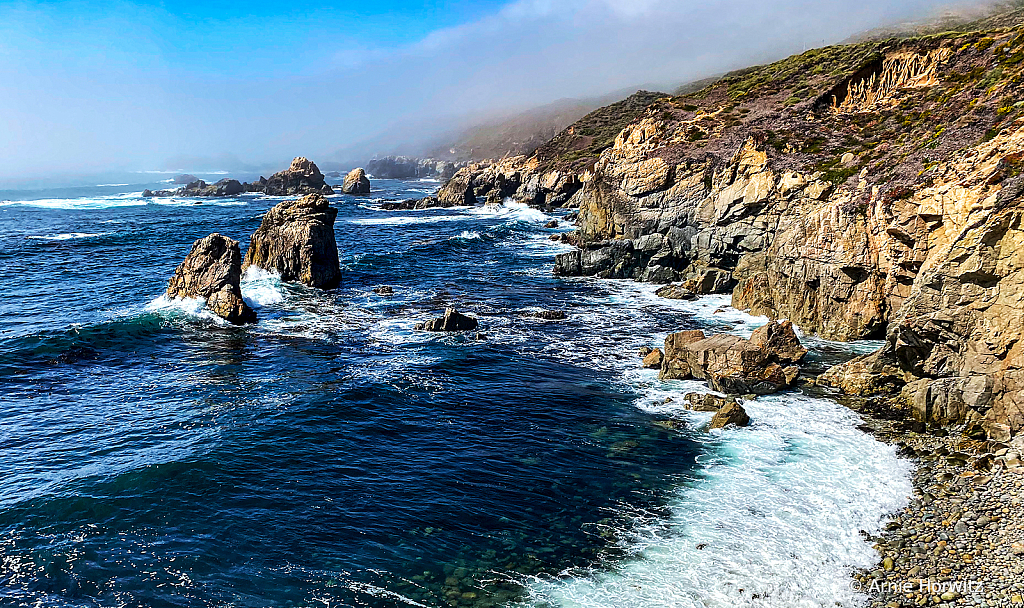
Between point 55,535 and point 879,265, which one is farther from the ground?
point 879,265

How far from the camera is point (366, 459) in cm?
2731

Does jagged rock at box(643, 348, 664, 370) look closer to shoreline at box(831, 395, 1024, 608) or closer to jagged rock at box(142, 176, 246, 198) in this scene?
shoreline at box(831, 395, 1024, 608)

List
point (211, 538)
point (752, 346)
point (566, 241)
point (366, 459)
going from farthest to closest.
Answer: point (566, 241) < point (752, 346) < point (366, 459) < point (211, 538)

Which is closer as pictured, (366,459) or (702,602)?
(702,602)

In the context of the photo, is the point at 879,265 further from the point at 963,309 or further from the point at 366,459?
the point at 366,459

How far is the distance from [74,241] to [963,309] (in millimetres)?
98840

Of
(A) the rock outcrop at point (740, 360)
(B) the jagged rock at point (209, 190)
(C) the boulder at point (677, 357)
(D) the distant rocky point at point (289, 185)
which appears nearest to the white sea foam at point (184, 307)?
(C) the boulder at point (677, 357)

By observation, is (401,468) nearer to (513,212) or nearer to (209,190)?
(513,212)

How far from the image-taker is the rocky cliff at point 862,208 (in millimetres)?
27453

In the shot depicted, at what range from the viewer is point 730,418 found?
2934 cm

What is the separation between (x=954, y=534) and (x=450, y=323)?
32.0 metres

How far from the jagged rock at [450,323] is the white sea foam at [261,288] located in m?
15.4

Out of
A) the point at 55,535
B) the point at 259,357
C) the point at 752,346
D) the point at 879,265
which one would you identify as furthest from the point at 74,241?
the point at 879,265

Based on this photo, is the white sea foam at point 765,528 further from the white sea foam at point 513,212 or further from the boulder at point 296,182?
the boulder at point 296,182
